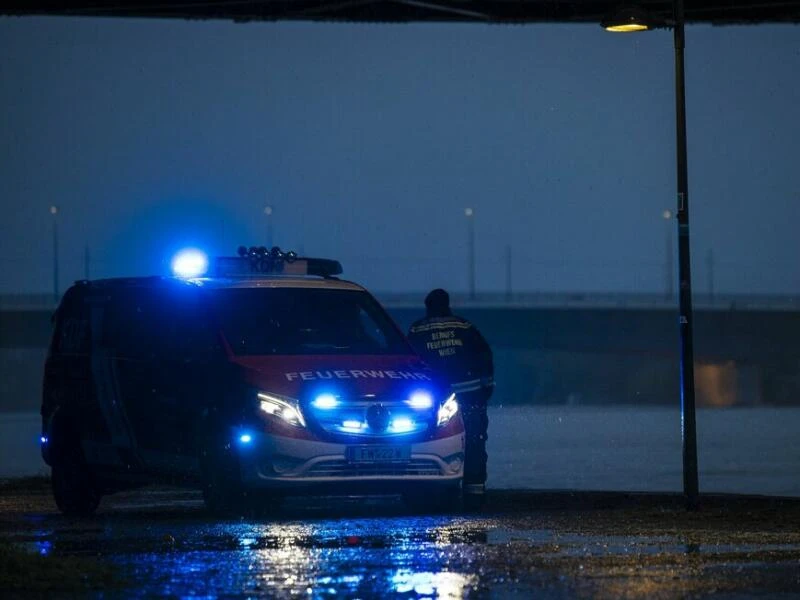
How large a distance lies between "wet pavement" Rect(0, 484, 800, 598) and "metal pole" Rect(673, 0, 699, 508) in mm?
408

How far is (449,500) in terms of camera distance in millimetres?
16266

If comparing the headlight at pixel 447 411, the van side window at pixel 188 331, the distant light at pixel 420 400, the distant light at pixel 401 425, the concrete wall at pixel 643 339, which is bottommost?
the concrete wall at pixel 643 339

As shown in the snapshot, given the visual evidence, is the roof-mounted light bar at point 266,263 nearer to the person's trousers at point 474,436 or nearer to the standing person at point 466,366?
the standing person at point 466,366

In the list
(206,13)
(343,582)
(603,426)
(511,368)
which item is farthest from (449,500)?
(511,368)

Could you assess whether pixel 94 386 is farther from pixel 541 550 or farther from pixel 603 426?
pixel 603 426

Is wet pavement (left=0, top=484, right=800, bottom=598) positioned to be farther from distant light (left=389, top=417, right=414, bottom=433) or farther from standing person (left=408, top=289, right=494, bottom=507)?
distant light (left=389, top=417, right=414, bottom=433)

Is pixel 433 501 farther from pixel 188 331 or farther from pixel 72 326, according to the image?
pixel 72 326

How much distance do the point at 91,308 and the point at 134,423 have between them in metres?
1.25

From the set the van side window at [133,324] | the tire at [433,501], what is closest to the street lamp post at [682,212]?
the tire at [433,501]

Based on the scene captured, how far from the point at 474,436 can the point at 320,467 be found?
212 centimetres

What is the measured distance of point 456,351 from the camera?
56.1 ft

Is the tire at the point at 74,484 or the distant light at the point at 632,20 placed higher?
the distant light at the point at 632,20

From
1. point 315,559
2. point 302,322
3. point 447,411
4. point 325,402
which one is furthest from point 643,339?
point 315,559

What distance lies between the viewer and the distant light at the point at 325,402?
603 inches
